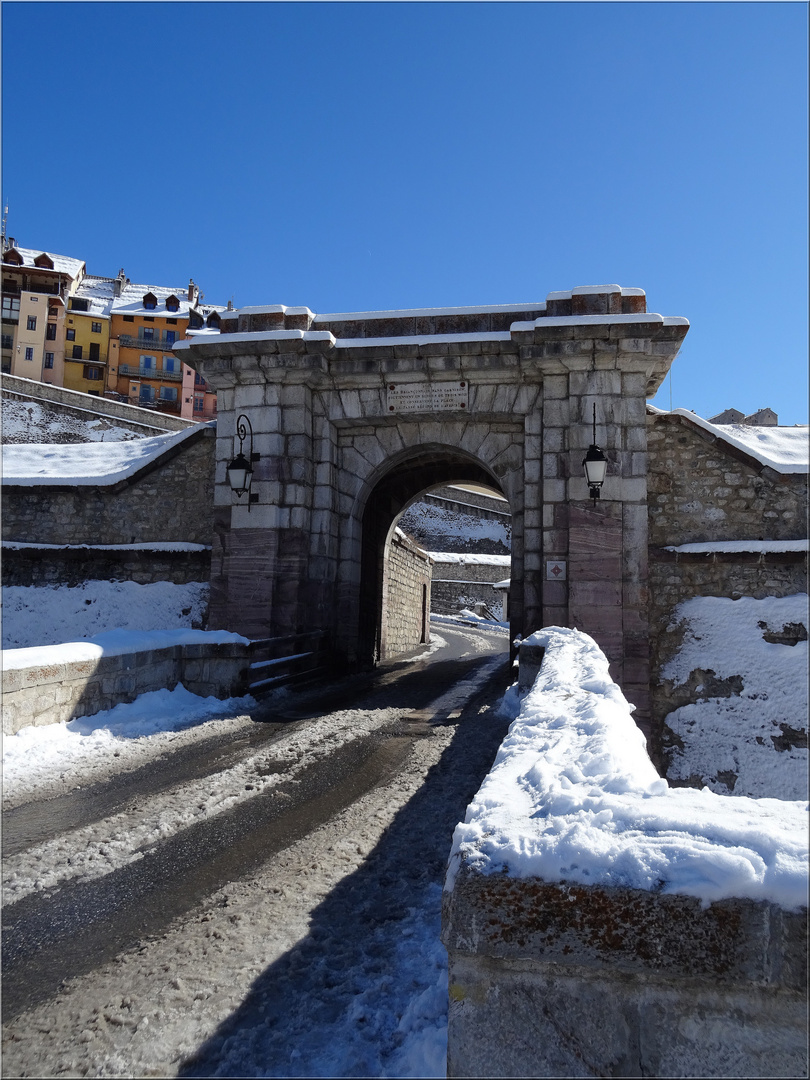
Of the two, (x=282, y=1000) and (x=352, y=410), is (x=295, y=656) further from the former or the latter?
(x=282, y=1000)

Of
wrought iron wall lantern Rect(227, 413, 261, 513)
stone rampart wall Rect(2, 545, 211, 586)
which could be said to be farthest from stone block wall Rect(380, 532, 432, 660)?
wrought iron wall lantern Rect(227, 413, 261, 513)

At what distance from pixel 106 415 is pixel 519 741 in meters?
31.3

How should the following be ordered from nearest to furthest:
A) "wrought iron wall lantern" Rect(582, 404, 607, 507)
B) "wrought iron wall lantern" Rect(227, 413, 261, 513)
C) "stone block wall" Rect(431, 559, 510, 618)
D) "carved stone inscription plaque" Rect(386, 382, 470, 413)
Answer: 1. "wrought iron wall lantern" Rect(582, 404, 607, 507)
2. "wrought iron wall lantern" Rect(227, 413, 261, 513)
3. "carved stone inscription plaque" Rect(386, 382, 470, 413)
4. "stone block wall" Rect(431, 559, 510, 618)

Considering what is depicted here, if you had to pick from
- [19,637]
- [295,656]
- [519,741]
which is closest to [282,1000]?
[519,741]

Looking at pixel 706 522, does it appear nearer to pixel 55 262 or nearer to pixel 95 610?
pixel 95 610

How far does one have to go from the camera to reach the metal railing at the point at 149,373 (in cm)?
4838

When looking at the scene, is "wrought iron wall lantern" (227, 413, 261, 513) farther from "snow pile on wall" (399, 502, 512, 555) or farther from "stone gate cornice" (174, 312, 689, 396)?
"snow pile on wall" (399, 502, 512, 555)

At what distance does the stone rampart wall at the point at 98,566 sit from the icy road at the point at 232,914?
240 inches

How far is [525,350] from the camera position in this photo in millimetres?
9555

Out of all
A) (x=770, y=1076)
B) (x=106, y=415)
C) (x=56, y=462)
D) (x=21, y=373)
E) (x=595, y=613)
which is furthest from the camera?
(x=21, y=373)

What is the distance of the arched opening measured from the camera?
12766mm

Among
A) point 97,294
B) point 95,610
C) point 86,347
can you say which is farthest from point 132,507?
point 97,294

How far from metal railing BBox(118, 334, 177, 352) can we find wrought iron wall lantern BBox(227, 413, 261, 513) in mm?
41915

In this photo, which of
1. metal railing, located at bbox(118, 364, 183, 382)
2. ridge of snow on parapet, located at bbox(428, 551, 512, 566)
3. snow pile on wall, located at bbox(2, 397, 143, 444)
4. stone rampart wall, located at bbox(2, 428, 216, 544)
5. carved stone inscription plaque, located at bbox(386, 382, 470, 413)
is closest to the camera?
carved stone inscription plaque, located at bbox(386, 382, 470, 413)
